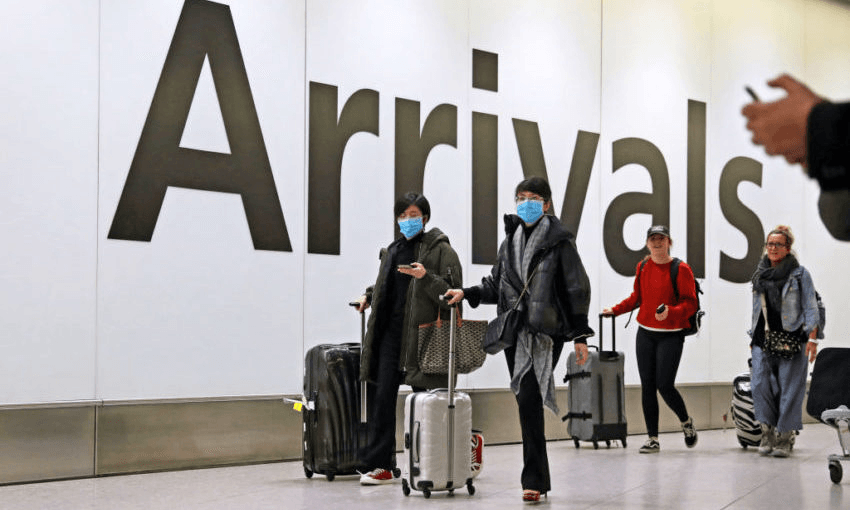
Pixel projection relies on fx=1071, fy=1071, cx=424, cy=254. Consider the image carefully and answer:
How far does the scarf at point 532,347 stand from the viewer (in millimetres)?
5766

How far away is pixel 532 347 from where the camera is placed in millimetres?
5832

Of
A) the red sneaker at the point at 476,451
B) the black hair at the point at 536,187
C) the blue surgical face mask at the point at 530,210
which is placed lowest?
the red sneaker at the point at 476,451

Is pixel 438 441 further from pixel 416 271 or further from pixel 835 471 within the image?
pixel 835 471

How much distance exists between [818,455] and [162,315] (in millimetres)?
5421

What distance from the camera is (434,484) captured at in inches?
240

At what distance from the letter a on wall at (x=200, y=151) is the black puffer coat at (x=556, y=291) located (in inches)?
105

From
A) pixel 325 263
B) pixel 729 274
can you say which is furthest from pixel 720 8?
pixel 325 263

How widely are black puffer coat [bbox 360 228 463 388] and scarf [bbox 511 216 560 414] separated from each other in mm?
572

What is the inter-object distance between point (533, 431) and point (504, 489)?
0.85 meters

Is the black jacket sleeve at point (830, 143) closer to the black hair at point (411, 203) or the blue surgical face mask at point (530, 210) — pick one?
the blue surgical face mask at point (530, 210)

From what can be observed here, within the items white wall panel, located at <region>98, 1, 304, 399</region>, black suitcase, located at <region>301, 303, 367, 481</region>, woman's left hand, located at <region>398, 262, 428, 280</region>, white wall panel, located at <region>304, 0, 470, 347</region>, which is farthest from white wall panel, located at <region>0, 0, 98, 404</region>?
woman's left hand, located at <region>398, 262, 428, 280</region>

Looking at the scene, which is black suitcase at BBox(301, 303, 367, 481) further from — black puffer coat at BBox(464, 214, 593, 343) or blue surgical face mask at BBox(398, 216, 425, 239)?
black puffer coat at BBox(464, 214, 593, 343)

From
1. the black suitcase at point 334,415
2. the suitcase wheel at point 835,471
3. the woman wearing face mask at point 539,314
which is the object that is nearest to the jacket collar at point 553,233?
the woman wearing face mask at point 539,314

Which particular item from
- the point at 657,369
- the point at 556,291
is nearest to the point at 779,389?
the point at 657,369
